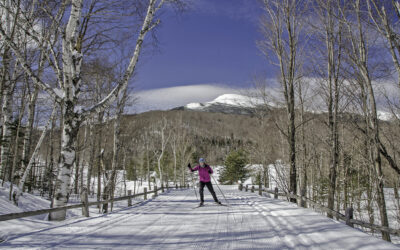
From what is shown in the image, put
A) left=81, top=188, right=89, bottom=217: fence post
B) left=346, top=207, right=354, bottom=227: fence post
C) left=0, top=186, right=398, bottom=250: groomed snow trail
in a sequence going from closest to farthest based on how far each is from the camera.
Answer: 1. left=0, top=186, right=398, bottom=250: groomed snow trail
2. left=346, top=207, right=354, bottom=227: fence post
3. left=81, top=188, right=89, bottom=217: fence post

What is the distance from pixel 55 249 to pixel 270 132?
2610 cm

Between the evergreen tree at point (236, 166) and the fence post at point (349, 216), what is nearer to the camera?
the fence post at point (349, 216)

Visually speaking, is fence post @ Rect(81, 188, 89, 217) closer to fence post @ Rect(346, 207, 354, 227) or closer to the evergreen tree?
fence post @ Rect(346, 207, 354, 227)

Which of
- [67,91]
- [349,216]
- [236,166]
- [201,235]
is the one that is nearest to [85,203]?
[67,91]

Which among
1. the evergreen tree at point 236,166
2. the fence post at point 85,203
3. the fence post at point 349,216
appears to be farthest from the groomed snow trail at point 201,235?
the evergreen tree at point 236,166

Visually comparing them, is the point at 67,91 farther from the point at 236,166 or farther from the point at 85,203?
the point at 236,166

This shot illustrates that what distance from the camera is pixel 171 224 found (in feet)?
18.8

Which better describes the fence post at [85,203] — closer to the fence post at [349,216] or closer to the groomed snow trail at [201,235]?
the groomed snow trail at [201,235]

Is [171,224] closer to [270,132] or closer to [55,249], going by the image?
[55,249]

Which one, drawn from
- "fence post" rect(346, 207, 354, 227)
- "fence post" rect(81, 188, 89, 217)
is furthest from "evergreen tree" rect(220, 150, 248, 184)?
"fence post" rect(346, 207, 354, 227)

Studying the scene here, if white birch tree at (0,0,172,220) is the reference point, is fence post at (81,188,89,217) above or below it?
below

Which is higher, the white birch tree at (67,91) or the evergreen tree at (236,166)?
the white birch tree at (67,91)

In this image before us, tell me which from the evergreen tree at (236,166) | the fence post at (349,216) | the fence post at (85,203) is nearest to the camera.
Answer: the fence post at (349,216)

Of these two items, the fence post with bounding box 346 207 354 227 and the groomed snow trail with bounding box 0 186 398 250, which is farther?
the fence post with bounding box 346 207 354 227
